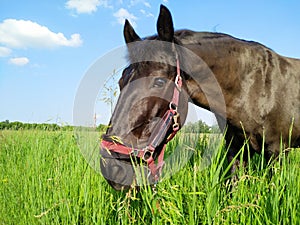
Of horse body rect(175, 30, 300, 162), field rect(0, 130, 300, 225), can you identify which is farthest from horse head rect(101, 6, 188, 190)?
horse body rect(175, 30, 300, 162)

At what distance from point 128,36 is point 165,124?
41.1 inches

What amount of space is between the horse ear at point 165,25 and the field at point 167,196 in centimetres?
104

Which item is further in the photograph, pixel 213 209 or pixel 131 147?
pixel 131 147

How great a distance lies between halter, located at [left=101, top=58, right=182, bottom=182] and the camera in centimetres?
230

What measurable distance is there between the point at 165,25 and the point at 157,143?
1019mm

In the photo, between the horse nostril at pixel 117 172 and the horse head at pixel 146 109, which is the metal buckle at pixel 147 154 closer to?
the horse head at pixel 146 109

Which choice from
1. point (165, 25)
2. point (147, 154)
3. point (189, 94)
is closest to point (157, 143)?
point (147, 154)

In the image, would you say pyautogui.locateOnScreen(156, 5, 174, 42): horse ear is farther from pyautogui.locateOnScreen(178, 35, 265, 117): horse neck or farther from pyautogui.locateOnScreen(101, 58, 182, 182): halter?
pyautogui.locateOnScreen(178, 35, 265, 117): horse neck

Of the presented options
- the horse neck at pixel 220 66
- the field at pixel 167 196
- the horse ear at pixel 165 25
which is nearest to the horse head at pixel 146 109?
the horse ear at pixel 165 25

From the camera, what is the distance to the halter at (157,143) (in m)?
2.30

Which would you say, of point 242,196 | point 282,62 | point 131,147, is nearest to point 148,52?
point 131,147

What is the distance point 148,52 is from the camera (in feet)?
8.73

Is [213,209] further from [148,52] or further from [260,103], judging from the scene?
[260,103]

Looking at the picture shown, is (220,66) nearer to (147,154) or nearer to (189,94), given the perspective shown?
(189,94)
